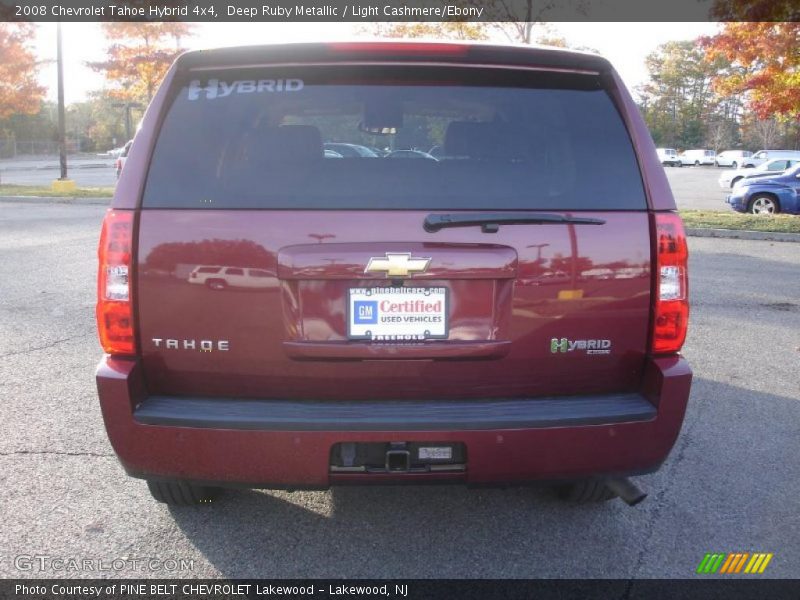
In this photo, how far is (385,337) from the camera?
2.62 m

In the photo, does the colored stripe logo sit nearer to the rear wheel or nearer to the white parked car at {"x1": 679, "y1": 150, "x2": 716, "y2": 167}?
the rear wheel

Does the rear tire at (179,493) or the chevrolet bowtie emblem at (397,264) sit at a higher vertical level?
the chevrolet bowtie emblem at (397,264)

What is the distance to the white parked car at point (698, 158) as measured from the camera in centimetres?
7619

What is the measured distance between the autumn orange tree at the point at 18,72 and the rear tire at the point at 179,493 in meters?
26.4

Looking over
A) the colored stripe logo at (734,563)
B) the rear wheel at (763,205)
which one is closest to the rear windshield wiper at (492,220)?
the colored stripe logo at (734,563)

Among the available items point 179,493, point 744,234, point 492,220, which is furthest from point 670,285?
point 744,234

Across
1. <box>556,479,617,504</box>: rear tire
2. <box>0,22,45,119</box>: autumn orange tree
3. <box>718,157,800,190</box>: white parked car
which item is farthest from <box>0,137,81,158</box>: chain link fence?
<box>556,479,617,504</box>: rear tire

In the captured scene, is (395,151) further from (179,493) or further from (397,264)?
(179,493)

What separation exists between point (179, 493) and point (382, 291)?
139 centimetres

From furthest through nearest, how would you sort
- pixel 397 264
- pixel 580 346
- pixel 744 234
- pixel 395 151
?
1. pixel 744 234
2. pixel 395 151
3. pixel 580 346
4. pixel 397 264

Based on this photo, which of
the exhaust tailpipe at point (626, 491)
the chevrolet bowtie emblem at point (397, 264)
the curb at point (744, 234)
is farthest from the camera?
the curb at point (744, 234)

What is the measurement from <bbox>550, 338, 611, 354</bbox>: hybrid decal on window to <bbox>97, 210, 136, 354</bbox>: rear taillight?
61.1 inches

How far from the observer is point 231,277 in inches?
102

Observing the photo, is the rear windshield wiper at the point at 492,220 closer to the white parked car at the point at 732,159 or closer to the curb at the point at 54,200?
the curb at the point at 54,200
